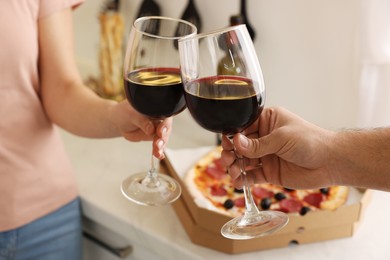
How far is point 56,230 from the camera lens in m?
1.22

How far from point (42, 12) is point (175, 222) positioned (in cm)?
52

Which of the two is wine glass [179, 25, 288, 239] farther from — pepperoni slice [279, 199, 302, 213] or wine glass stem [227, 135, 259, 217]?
pepperoni slice [279, 199, 302, 213]

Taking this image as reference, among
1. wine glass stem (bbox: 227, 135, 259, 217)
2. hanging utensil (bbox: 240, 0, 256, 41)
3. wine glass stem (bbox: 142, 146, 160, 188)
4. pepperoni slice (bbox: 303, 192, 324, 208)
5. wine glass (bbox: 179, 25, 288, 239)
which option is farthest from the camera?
hanging utensil (bbox: 240, 0, 256, 41)

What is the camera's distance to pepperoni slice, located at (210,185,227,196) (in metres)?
1.16

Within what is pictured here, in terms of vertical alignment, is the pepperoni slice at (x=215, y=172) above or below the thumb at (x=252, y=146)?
below

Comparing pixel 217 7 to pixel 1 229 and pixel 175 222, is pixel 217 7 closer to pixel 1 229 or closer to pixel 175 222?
pixel 175 222

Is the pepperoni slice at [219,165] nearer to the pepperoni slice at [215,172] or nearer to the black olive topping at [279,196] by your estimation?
the pepperoni slice at [215,172]

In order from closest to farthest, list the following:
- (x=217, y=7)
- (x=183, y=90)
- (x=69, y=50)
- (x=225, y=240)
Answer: (x=183, y=90)
(x=225, y=240)
(x=69, y=50)
(x=217, y=7)

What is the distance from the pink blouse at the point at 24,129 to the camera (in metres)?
1.08

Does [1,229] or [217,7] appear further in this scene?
[217,7]

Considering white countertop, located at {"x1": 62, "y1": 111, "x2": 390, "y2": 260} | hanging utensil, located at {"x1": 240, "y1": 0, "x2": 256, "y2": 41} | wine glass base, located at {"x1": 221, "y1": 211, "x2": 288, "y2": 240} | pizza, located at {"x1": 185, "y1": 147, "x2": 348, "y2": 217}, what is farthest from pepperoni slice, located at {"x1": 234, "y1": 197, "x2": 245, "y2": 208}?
hanging utensil, located at {"x1": 240, "y1": 0, "x2": 256, "y2": 41}

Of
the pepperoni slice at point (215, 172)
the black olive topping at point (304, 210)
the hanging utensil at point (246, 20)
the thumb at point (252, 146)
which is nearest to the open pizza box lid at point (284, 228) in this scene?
the black olive topping at point (304, 210)

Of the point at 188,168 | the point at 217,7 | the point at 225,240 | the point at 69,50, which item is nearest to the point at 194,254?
the point at 225,240

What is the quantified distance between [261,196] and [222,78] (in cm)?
45
